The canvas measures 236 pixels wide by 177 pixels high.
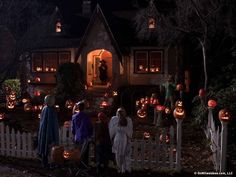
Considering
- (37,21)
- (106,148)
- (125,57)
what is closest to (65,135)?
(106,148)

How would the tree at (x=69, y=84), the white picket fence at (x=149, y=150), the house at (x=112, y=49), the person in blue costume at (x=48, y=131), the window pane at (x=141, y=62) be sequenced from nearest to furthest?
the white picket fence at (x=149, y=150) < the person in blue costume at (x=48, y=131) < the tree at (x=69, y=84) < the house at (x=112, y=49) < the window pane at (x=141, y=62)

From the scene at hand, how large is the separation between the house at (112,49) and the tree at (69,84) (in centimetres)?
197

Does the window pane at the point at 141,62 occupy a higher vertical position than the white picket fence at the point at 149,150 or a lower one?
higher

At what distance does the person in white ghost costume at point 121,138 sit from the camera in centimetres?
985

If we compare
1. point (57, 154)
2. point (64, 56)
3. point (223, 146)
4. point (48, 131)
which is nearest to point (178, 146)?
point (223, 146)

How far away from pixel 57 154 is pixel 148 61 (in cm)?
1437

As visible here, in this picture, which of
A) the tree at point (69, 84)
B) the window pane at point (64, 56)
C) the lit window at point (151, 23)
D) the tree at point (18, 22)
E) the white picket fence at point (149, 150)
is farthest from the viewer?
the window pane at point (64, 56)

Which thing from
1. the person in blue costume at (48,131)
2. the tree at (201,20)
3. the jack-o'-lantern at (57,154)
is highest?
the tree at (201,20)

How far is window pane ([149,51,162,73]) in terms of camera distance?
77.0 ft

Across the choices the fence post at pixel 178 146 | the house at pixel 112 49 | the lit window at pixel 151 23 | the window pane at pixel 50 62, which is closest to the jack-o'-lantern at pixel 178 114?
the fence post at pixel 178 146

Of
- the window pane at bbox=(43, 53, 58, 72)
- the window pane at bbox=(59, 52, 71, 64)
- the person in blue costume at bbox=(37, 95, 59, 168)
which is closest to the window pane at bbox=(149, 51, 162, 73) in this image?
the window pane at bbox=(59, 52, 71, 64)

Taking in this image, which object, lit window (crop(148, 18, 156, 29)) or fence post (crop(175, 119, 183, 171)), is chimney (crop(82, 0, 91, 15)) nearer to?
lit window (crop(148, 18, 156, 29))

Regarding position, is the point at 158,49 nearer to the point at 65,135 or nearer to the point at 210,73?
the point at 210,73

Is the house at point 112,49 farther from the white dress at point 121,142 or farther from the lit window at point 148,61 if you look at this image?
the white dress at point 121,142
